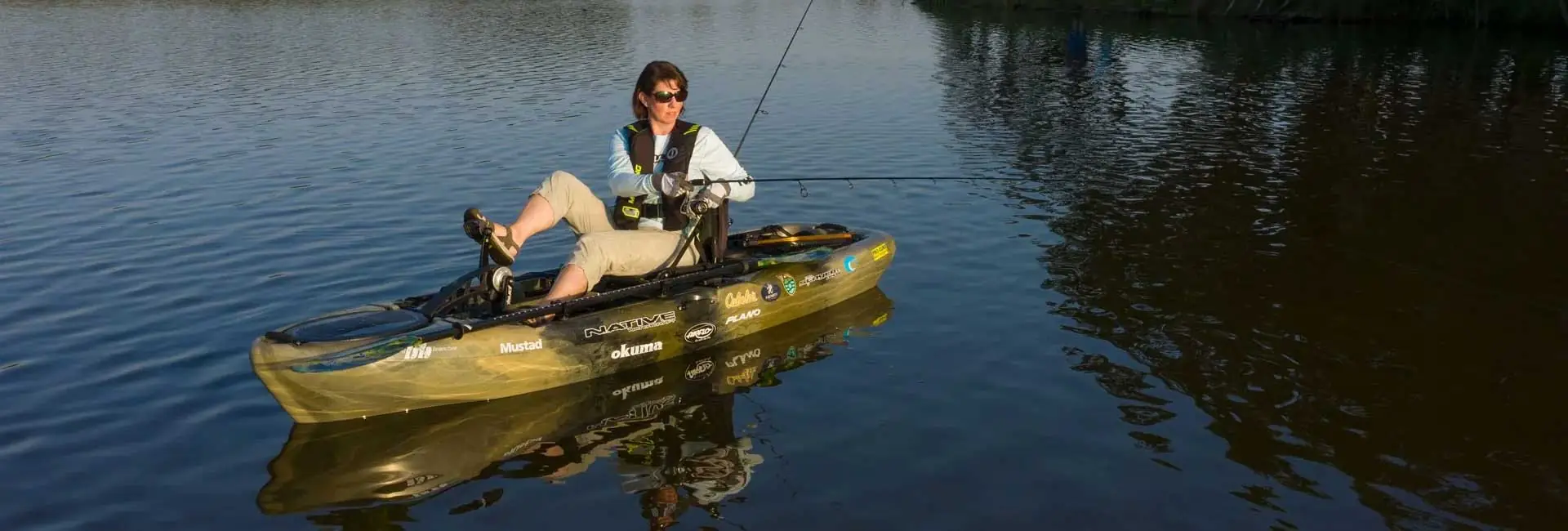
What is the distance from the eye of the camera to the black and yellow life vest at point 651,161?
410 inches

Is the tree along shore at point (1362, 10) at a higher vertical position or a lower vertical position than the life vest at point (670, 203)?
lower

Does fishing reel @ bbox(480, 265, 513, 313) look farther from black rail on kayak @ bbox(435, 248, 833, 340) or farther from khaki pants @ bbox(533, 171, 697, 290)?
khaki pants @ bbox(533, 171, 697, 290)

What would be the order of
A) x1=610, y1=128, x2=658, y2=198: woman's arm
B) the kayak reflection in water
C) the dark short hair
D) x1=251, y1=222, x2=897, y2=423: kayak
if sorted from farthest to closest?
x1=610, y1=128, x2=658, y2=198: woman's arm, the dark short hair, x1=251, y1=222, x2=897, y2=423: kayak, the kayak reflection in water

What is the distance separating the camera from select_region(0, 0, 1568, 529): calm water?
26.2 feet

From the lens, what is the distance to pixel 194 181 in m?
18.9

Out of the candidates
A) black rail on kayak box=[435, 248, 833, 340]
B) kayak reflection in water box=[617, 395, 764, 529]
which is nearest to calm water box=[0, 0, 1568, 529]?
kayak reflection in water box=[617, 395, 764, 529]

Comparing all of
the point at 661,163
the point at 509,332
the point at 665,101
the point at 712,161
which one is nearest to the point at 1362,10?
the point at 712,161

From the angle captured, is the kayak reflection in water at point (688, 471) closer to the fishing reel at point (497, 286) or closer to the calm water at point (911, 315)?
the calm water at point (911, 315)

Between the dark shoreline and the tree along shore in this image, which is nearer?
the dark shoreline

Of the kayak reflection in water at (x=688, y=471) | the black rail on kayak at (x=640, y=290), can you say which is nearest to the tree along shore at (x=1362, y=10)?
the black rail on kayak at (x=640, y=290)

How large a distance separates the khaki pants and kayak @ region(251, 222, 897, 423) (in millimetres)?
144

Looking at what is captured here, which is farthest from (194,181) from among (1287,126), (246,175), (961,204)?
(1287,126)

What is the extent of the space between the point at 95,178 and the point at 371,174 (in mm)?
4098

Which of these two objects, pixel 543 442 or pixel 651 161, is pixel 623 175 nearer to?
pixel 651 161
